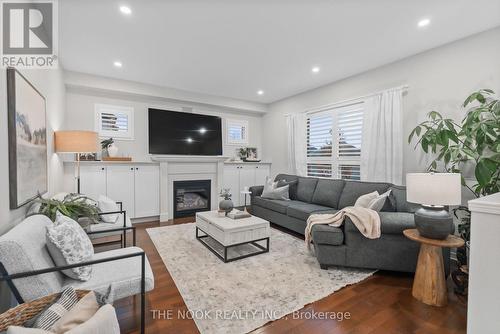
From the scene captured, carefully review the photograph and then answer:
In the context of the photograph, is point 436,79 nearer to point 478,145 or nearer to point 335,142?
point 478,145

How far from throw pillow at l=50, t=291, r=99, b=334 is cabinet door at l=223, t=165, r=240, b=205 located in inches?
167

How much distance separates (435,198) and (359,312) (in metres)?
1.16

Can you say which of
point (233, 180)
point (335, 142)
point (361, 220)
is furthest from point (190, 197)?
point (361, 220)

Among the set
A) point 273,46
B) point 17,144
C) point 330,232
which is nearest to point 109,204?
point 17,144

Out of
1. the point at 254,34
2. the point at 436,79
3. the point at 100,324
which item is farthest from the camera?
the point at 436,79

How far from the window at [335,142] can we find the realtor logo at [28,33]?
13.9 feet

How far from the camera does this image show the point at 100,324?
95 centimetres

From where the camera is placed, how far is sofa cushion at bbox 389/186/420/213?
285cm

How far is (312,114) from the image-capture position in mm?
4891

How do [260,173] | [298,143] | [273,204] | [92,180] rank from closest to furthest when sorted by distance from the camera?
[92,180]
[273,204]
[298,143]
[260,173]

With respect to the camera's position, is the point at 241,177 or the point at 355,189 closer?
the point at 355,189

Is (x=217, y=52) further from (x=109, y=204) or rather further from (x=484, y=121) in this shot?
(x=484, y=121)

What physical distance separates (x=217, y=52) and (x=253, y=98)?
241 cm

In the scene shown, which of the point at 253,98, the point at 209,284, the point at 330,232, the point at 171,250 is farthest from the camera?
the point at 253,98
